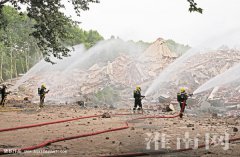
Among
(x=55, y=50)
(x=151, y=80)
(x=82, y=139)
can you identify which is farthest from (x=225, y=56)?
(x=82, y=139)

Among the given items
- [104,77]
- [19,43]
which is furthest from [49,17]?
[19,43]

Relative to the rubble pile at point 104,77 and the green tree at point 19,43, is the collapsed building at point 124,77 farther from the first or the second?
the green tree at point 19,43

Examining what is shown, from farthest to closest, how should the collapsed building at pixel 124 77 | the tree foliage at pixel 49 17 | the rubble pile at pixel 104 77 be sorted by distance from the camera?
the rubble pile at pixel 104 77 < the collapsed building at pixel 124 77 < the tree foliage at pixel 49 17

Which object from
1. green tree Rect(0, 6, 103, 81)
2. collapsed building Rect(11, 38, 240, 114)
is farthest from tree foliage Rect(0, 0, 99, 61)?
green tree Rect(0, 6, 103, 81)

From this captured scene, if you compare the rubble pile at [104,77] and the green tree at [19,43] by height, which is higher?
the green tree at [19,43]

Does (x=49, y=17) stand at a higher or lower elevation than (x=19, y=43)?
lower

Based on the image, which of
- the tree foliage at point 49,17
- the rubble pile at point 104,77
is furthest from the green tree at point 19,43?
the tree foliage at point 49,17

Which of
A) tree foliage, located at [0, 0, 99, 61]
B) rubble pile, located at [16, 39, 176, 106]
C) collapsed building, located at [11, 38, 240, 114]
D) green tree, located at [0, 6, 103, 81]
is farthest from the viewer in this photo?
green tree, located at [0, 6, 103, 81]

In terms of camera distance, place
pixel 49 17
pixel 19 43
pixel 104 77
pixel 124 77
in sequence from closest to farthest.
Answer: pixel 49 17, pixel 104 77, pixel 124 77, pixel 19 43

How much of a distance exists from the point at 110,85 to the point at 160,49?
36.1ft

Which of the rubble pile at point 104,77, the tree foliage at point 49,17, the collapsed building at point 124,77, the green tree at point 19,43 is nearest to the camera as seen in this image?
the tree foliage at point 49,17

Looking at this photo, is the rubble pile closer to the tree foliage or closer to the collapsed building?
the collapsed building

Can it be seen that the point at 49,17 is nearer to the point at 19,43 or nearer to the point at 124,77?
the point at 124,77

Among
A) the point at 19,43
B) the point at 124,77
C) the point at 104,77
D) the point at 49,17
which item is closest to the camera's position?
the point at 49,17
